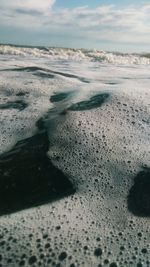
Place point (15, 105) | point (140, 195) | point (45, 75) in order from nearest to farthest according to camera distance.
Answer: point (140, 195) < point (15, 105) < point (45, 75)

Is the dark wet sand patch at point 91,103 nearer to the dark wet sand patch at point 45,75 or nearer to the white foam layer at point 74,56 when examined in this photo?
the dark wet sand patch at point 45,75

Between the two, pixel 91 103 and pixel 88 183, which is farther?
pixel 91 103

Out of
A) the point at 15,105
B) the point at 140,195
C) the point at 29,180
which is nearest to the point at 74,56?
the point at 15,105

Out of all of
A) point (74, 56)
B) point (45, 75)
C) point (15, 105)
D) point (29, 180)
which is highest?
point (45, 75)

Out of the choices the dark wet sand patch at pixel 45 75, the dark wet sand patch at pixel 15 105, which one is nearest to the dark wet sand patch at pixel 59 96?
the dark wet sand patch at pixel 15 105

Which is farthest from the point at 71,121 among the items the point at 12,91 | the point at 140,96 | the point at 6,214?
the point at 12,91

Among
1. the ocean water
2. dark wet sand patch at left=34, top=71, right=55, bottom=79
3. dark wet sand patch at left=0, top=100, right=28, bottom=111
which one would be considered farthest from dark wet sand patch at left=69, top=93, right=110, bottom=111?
dark wet sand patch at left=34, top=71, right=55, bottom=79

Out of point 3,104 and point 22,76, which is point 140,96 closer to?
point 3,104

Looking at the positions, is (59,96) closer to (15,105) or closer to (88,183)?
(15,105)

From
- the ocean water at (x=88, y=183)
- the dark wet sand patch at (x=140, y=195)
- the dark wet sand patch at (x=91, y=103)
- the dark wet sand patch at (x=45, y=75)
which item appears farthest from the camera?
the dark wet sand patch at (x=45, y=75)
